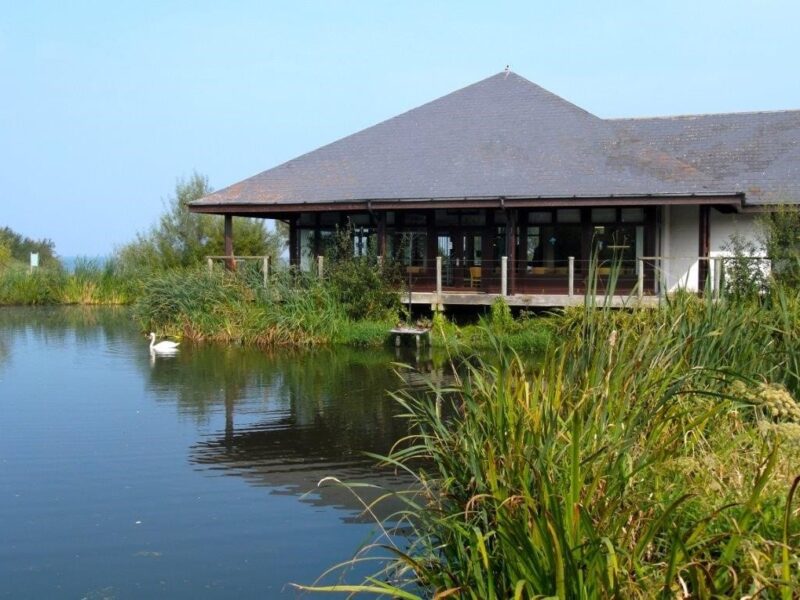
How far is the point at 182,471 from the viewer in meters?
10.2

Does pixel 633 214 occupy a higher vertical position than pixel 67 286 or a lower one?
higher

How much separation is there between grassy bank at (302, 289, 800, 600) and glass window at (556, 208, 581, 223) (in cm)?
1714

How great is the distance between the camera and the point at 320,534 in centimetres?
802

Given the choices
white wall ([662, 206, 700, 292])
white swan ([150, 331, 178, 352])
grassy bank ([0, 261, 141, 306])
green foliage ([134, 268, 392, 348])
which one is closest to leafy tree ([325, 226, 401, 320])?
green foliage ([134, 268, 392, 348])

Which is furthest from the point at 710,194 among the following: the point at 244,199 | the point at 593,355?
the point at 593,355

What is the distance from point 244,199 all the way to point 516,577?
68.0 ft

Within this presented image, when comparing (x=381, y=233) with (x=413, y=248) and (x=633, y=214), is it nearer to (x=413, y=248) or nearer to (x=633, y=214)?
(x=413, y=248)

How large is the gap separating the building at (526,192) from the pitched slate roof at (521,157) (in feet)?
0.17

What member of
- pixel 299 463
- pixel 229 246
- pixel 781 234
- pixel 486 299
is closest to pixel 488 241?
pixel 486 299

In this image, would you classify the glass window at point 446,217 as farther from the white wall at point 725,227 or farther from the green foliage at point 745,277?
the green foliage at point 745,277

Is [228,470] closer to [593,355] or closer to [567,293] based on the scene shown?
[593,355]

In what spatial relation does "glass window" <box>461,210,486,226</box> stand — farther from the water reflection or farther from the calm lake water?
the calm lake water

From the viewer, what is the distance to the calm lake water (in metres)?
7.29

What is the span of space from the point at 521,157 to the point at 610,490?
19721 mm
